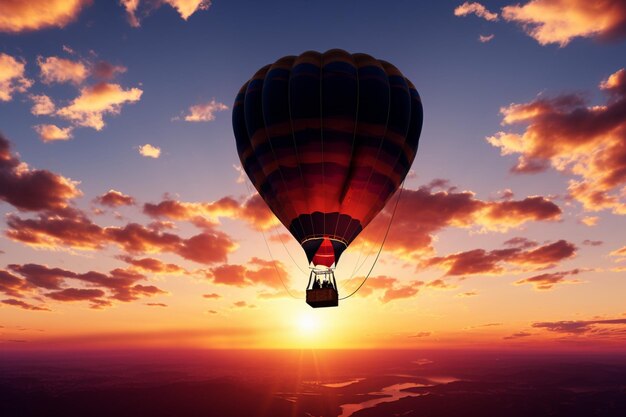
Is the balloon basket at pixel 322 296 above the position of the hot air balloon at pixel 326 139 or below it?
below

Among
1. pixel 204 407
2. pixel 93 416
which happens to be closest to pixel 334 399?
pixel 204 407

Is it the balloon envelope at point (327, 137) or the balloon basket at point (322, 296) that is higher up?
the balloon envelope at point (327, 137)

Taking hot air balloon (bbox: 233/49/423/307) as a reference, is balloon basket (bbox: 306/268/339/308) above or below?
below
